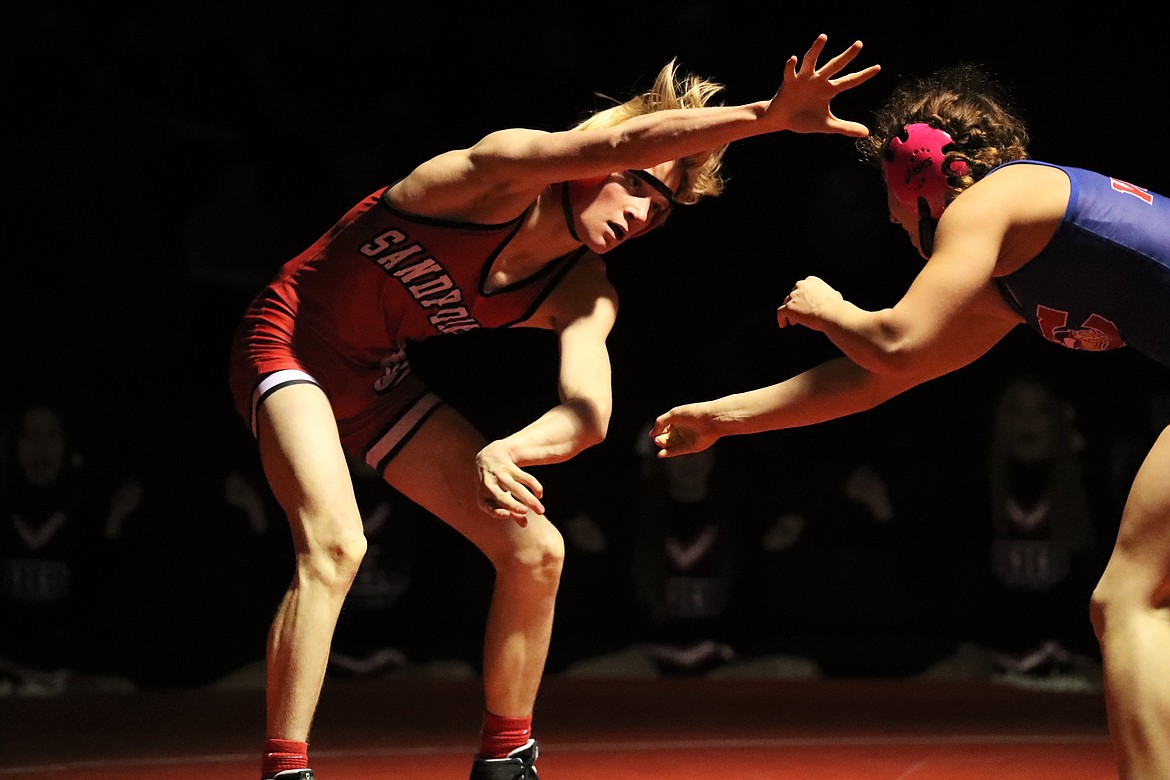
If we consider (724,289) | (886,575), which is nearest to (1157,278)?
(886,575)

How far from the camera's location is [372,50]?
6.37 meters

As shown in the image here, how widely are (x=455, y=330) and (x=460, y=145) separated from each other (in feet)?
10.7

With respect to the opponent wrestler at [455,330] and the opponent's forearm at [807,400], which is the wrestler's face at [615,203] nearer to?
the opponent wrestler at [455,330]

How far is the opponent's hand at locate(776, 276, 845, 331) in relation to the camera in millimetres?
2287

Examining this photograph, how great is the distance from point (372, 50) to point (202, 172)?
0.99 metres

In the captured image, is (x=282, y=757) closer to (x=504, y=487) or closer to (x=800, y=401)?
(x=504, y=487)

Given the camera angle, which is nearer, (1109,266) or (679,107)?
(1109,266)

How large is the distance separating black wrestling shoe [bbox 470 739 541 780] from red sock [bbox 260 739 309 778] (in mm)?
478

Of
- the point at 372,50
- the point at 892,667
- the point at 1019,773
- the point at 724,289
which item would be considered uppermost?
the point at 372,50

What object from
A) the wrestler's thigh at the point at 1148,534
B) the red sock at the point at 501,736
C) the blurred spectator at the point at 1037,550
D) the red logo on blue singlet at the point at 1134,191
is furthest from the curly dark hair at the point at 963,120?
the blurred spectator at the point at 1037,550

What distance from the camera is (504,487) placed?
8.16 feet

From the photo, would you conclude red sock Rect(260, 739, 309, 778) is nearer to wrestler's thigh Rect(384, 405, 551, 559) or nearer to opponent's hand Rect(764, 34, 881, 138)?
wrestler's thigh Rect(384, 405, 551, 559)

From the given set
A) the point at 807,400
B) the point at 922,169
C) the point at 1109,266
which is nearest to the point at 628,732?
the point at 807,400

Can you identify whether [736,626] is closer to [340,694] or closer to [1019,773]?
[340,694]
